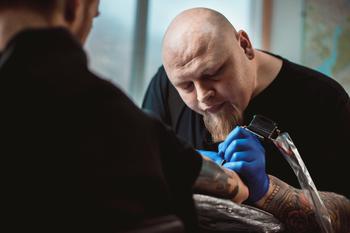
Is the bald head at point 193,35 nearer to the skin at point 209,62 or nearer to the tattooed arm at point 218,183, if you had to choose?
the skin at point 209,62

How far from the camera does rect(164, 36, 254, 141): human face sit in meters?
1.25

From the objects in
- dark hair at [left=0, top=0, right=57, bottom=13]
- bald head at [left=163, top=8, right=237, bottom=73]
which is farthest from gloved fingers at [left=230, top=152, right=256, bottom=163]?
dark hair at [left=0, top=0, right=57, bottom=13]

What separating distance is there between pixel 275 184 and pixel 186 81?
39 centimetres

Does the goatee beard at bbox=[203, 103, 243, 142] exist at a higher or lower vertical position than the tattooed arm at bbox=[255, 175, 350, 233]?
higher

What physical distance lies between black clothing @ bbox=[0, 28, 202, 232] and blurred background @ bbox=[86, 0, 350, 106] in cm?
168

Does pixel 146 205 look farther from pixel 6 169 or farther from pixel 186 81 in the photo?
pixel 186 81

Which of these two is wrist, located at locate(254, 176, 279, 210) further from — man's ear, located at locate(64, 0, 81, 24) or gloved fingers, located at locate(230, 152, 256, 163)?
man's ear, located at locate(64, 0, 81, 24)

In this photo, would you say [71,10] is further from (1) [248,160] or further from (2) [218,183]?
(1) [248,160]

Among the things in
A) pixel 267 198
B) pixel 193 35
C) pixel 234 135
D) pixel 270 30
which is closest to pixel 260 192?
pixel 267 198

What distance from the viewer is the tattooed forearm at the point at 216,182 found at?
31.2 inches

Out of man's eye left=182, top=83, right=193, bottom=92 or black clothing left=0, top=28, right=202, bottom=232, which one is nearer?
black clothing left=0, top=28, right=202, bottom=232

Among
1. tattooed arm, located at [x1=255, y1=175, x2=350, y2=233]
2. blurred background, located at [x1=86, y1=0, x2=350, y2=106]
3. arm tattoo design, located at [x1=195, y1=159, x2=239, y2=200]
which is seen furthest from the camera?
blurred background, located at [x1=86, y1=0, x2=350, y2=106]

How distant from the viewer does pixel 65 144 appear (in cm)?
45

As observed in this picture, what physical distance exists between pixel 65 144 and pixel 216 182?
45 centimetres
